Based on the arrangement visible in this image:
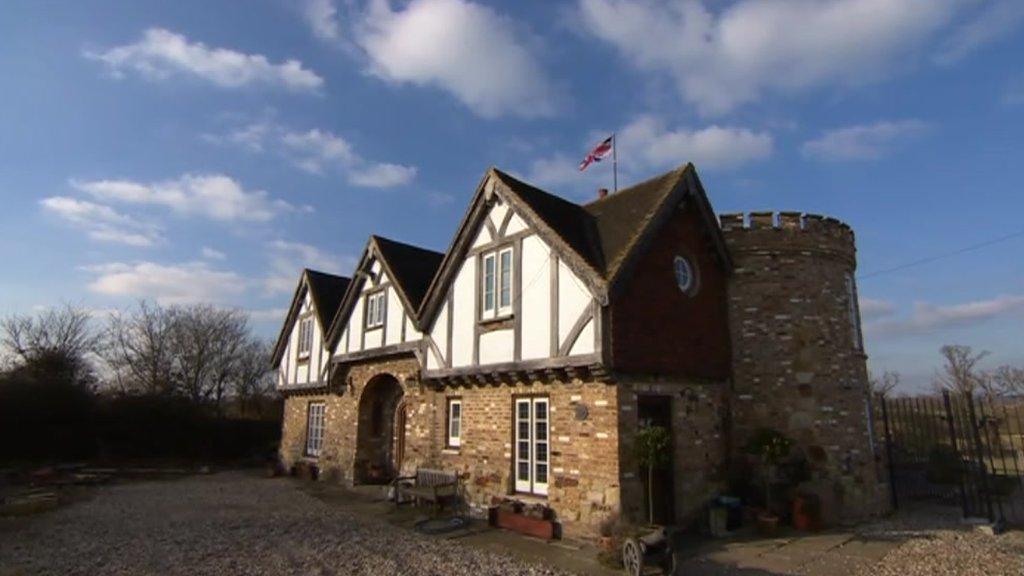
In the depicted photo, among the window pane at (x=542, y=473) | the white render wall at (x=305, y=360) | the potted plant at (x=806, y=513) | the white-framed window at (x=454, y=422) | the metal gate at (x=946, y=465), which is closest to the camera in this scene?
the potted plant at (x=806, y=513)

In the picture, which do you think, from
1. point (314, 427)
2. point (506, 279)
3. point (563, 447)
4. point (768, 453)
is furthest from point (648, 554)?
point (314, 427)

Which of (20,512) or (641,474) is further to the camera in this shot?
(20,512)

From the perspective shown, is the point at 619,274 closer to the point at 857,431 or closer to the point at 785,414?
the point at 785,414

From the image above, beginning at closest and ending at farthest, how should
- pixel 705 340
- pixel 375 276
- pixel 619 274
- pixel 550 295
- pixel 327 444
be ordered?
→ pixel 619 274
pixel 550 295
pixel 705 340
pixel 375 276
pixel 327 444

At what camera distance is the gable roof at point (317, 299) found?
834 inches

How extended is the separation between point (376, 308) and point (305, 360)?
17.9ft

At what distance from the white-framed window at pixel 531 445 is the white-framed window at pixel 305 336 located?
39.1ft

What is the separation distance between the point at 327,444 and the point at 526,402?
10.1m

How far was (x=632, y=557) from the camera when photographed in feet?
26.2

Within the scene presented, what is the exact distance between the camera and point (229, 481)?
19578mm

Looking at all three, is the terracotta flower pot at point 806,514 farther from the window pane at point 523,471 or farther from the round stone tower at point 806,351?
the window pane at point 523,471

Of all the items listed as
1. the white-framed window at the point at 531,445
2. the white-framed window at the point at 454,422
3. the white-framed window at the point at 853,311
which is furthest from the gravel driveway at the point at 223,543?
the white-framed window at the point at 853,311

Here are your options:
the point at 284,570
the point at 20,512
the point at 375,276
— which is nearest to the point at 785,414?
the point at 284,570

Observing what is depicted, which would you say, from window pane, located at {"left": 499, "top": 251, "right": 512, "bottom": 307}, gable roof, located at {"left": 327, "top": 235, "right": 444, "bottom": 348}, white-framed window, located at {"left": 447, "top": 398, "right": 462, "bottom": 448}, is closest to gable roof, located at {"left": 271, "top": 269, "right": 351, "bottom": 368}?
gable roof, located at {"left": 327, "top": 235, "right": 444, "bottom": 348}
